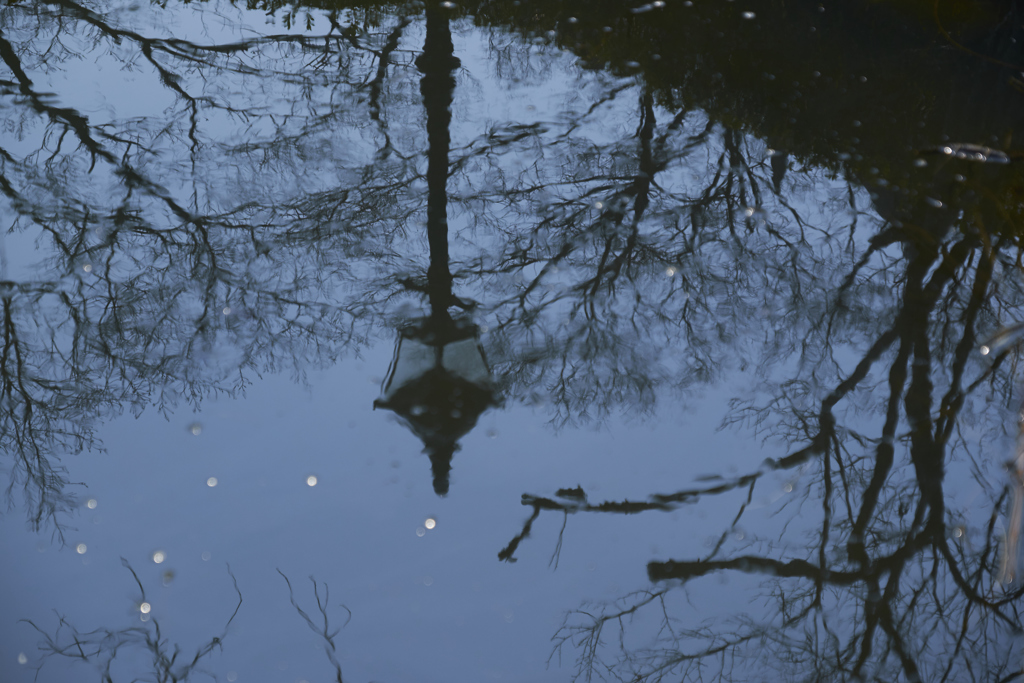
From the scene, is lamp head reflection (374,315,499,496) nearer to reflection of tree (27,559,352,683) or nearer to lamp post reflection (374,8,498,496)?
lamp post reflection (374,8,498,496)

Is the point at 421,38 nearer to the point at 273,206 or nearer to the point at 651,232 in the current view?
the point at 273,206

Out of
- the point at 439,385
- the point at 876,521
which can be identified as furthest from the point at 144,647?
the point at 876,521

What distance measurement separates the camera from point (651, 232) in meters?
3.59

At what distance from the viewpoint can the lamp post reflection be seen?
2.79 metres

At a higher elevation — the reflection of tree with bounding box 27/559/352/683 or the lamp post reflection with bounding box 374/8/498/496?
the lamp post reflection with bounding box 374/8/498/496

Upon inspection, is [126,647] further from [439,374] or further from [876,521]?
[876,521]

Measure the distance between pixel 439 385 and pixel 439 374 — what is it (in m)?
0.05

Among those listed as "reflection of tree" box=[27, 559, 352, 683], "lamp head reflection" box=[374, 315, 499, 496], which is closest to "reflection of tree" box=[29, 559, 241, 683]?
"reflection of tree" box=[27, 559, 352, 683]

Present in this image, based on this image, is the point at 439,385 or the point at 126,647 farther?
the point at 439,385

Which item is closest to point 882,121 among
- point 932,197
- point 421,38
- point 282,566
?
point 932,197

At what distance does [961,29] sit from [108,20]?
5822 mm

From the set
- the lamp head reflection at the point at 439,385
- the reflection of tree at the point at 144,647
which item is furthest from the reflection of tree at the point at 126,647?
the lamp head reflection at the point at 439,385

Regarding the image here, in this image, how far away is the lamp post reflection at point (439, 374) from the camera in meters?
2.79

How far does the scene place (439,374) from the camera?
298 cm
